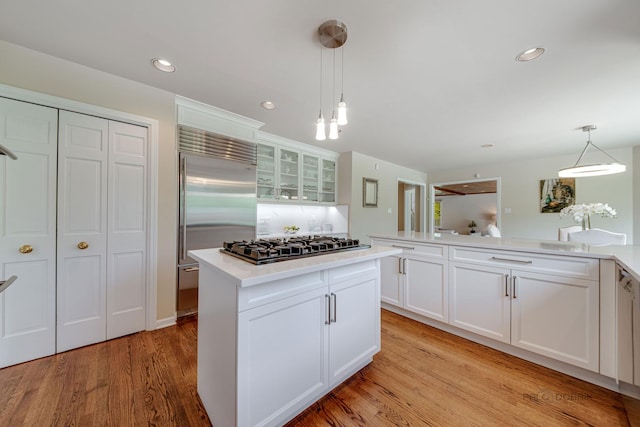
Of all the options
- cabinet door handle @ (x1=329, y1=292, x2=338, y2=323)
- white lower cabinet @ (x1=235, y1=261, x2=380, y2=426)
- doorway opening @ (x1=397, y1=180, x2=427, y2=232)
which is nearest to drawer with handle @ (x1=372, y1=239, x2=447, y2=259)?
white lower cabinet @ (x1=235, y1=261, x2=380, y2=426)

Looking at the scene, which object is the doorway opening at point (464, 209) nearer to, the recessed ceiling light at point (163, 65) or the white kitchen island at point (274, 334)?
the white kitchen island at point (274, 334)

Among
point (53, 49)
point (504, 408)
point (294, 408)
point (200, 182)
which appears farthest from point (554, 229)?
point (53, 49)

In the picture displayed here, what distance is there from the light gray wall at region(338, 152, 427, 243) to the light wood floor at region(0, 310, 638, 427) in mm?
2853

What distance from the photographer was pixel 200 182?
2744 mm

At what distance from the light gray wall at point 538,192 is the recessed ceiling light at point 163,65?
651 centimetres

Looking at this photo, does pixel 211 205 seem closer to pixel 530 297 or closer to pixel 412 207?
pixel 530 297

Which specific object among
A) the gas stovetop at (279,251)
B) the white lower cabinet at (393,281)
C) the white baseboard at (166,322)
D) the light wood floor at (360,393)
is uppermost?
the gas stovetop at (279,251)

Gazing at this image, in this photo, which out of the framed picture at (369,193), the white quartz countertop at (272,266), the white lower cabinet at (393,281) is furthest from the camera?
the framed picture at (369,193)

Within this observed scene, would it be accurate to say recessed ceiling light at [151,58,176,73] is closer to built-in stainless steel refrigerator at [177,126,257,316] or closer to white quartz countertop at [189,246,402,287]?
built-in stainless steel refrigerator at [177,126,257,316]

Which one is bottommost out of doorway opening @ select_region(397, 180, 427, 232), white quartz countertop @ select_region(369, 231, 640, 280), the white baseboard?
the white baseboard

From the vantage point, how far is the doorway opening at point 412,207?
6.93 m

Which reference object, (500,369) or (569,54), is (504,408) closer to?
(500,369)

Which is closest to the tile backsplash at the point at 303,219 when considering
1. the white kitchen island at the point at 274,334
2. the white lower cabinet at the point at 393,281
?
the white lower cabinet at the point at 393,281

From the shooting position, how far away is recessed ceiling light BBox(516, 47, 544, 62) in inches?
69.6
